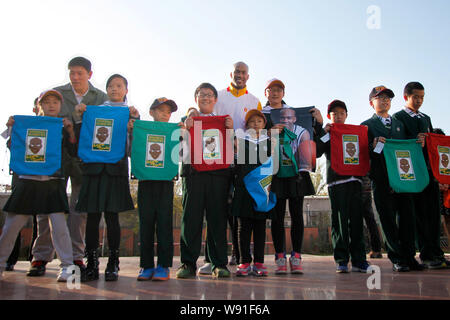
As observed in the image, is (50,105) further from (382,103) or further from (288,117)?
(382,103)

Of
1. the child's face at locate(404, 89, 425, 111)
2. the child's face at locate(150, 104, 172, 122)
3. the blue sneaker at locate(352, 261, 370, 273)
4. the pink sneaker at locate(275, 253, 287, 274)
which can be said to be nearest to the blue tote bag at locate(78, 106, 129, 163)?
the child's face at locate(150, 104, 172, 122)

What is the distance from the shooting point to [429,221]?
5219 millimetres

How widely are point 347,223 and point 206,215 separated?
6.32 ft

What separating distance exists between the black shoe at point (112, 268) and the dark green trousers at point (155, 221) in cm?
29

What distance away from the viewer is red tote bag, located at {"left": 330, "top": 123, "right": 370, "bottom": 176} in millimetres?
4730

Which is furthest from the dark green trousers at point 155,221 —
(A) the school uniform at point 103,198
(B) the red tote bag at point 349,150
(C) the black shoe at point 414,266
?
(C) the black shoe at point 414,266

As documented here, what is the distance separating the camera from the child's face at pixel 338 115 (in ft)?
16.7

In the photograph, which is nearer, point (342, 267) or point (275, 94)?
point (342, 267)

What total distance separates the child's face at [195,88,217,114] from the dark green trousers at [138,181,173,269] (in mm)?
1181

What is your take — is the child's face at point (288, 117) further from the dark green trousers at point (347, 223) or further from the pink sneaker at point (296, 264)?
the pink sneaker at point (296, 264)

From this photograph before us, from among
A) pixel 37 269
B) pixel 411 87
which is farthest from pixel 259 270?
pixel 411 87

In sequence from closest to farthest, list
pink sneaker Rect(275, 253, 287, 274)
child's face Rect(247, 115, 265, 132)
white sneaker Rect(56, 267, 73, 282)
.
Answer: white sneaker Rect(56, 267, 73, 282) < pink sneaker Rect(275, 253, 287, 274) < child's face Rect(247, 115, 265, 132)

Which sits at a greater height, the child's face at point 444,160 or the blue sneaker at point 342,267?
the child's face at point 444,160

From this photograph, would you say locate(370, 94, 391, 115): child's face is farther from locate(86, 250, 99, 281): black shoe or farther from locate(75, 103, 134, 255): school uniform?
locate(86, 250, 99, 281): black shoe
